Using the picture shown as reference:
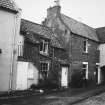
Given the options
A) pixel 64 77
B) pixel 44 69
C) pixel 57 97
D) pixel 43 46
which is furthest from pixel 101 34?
pixel 57 97

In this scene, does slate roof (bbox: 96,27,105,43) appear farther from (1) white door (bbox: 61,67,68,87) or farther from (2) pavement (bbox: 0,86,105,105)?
(2) pavement (bbox: 0,86,105,105)

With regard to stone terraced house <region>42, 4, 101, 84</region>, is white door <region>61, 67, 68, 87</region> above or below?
below

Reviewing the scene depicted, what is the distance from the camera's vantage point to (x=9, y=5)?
47.5ft

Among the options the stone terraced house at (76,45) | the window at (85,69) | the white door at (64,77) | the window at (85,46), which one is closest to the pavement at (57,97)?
the white door at (64,77)

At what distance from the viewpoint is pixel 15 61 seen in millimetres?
14328

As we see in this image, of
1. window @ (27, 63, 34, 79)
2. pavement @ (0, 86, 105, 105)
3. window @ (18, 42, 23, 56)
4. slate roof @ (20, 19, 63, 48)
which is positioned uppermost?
slate roof @ (20, 19, 63, 48)

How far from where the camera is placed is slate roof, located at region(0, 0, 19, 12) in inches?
548

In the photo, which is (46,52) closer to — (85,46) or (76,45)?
(76,45)

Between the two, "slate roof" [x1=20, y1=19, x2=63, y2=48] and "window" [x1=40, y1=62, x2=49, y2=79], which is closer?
"window" [x1=40, y1=62, x2=49, y2=79]

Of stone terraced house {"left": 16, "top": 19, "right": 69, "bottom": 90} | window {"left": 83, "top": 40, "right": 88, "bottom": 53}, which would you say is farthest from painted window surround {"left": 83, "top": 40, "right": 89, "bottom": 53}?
stone terraced house {"left": 16, "top": 19, "right": 69, "bottom": 90}

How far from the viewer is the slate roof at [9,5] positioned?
548 inches

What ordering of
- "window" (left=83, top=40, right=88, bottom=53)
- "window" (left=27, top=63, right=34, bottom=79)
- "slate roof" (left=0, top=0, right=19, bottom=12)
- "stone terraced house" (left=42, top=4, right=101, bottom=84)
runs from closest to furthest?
"slate roof" (left=0, top=0, right=19, bottom=12) < "window" (left=27, top=63, right=34, bottom=79) < "stone terraced house" (left=42, top=4, right=101, bottom=84) < "window" (left=83, top=40, right=88, bottom=53)

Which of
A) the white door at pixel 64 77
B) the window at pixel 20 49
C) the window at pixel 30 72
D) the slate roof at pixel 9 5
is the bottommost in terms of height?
the white door at pixel 64 77

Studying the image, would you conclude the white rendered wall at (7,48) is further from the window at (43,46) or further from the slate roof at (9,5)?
the window at (43,46)
